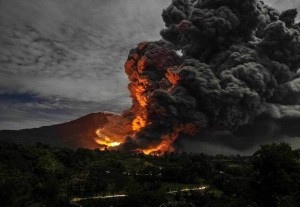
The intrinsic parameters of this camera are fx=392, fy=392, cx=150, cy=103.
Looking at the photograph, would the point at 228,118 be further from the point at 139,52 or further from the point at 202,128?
the point at 139,52

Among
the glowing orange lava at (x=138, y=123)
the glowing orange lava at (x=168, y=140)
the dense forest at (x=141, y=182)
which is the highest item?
the glowing orange lava at (x=138, y=123)

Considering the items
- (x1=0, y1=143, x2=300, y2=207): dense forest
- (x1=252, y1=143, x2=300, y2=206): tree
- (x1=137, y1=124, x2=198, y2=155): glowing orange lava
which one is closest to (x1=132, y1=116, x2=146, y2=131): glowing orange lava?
(x1=137, y1=124, x2=198, y2=155): glowing orange lava

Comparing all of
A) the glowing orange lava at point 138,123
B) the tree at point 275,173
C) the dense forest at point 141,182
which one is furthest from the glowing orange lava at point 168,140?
the tree at point 275,173

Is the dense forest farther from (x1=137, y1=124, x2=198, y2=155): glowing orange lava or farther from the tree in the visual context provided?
(x1=137, y1=124, x2=198, y2=155): glowing orange lava

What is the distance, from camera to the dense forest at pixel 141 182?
41062 mm

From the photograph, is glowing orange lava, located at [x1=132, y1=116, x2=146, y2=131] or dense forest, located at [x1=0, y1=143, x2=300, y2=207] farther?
glowing orange lava, located at [x1=132, y1=116, x2=146, y2=131]

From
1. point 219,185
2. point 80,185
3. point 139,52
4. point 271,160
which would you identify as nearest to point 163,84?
point 139,52

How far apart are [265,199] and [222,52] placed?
68.0m

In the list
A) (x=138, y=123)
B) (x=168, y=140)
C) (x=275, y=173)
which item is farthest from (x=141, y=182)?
(x=138, y=123)

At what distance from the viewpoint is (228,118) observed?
9581 cm

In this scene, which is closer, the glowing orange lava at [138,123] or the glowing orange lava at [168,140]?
the glowing orange lava at [168,140]

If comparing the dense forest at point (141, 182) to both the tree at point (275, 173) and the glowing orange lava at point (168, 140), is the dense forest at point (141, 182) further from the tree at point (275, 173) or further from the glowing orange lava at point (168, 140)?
the glowing orange lava at point (168, 140)

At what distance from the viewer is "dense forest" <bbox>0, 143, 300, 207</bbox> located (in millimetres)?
41062

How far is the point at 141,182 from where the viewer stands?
58438mm
